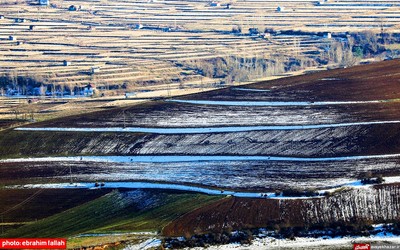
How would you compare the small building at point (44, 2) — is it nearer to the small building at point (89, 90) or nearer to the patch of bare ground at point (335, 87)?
the small building at point (89, 90)

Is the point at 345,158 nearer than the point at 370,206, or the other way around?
the point at 370,206

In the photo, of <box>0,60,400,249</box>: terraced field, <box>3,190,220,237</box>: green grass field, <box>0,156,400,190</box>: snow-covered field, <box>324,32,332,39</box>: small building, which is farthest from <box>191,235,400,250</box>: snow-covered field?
<box>324,32,332,39</box>: small building

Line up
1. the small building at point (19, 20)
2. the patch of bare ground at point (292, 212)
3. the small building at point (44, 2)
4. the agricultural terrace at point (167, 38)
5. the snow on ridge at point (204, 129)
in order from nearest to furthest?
the patch of bare ground at point (292, 212), the snow on ridge at point (204, 129), the agricultural terrace at point (167, 38), the small building at point (19, 20), the small building at point (44, 2)

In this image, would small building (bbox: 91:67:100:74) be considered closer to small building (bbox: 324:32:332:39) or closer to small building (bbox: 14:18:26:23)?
small building (bbox: 324:32:332:39)

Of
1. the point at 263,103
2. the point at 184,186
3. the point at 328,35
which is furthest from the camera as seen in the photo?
the point at 328,35

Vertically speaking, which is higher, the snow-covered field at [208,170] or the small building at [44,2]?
the small building at [44,2]

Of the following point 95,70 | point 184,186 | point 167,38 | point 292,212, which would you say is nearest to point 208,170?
point 184,186

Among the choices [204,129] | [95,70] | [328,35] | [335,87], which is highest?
[335,87]

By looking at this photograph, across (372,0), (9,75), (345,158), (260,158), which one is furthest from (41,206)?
(372,0)

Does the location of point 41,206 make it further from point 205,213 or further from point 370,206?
point 370,206

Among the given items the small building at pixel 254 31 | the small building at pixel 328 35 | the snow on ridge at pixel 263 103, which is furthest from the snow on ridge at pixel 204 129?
the small building at pixel 254 31

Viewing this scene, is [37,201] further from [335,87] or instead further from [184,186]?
[335,87]
